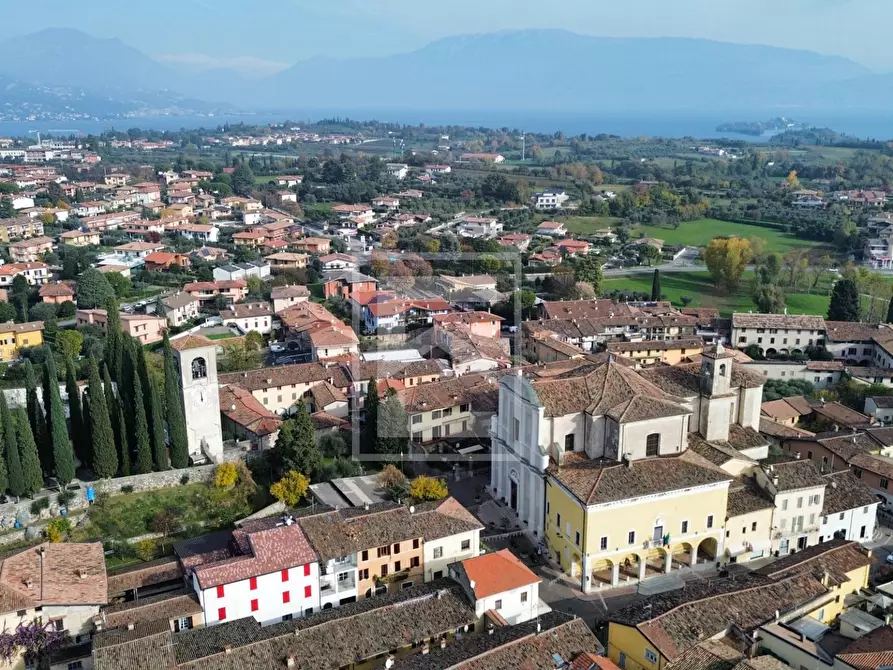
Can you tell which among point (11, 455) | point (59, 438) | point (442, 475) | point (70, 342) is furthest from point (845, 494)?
point (70, 342)

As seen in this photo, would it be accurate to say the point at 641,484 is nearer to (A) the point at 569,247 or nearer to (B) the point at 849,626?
(B) the point at 849,626

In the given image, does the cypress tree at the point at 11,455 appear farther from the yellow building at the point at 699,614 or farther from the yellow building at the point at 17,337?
the yellow building at the point at 17,337

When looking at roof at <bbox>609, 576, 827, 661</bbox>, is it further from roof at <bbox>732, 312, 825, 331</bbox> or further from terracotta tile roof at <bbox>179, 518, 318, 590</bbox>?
roof at <bbox>732, 312, 825, 331</bbox>

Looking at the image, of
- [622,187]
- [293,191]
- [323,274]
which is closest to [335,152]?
[293,191]

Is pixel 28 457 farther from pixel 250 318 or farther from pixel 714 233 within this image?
pixel 714 233

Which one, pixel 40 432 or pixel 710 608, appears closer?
pixel 710 608

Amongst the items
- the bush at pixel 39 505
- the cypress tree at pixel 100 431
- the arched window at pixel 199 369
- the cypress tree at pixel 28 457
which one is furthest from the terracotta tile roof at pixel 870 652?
the cypress tree at pixel 28 457
